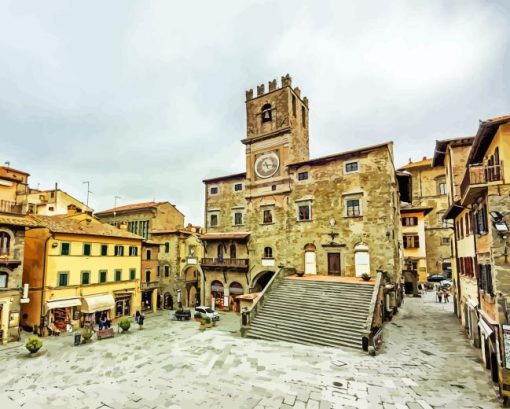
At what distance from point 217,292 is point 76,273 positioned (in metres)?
14.4

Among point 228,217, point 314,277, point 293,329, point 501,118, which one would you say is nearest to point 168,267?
point 228,217

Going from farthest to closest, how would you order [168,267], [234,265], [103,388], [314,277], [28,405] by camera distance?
[168,267] < [234,265] < [314,277] < [103,388] < [28,405]

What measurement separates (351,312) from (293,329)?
417cm

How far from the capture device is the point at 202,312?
29672mm

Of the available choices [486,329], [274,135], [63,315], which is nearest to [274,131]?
[274,135]

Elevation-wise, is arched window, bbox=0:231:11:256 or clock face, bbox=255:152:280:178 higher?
clock face, bbox=255:152:280:178

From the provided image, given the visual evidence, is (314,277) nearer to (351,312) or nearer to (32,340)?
(351,312)

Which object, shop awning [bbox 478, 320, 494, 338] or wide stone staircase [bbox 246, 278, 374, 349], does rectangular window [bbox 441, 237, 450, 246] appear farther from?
shop awning [bbox 478, 320, 494, 338]

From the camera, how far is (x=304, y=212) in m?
30.5

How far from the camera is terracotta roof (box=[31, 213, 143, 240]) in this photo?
25.9 metres

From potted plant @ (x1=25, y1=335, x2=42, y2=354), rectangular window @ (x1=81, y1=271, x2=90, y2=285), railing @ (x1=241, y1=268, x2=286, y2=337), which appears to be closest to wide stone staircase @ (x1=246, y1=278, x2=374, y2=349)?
railing @ (x1=241, y1=268, x2=286, y2=337)

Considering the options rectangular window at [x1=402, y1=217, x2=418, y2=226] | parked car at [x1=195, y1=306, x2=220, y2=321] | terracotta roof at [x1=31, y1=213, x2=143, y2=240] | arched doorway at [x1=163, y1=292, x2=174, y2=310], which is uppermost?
rectangular window at [x1=402, y1=217, x2=418, y2=226]

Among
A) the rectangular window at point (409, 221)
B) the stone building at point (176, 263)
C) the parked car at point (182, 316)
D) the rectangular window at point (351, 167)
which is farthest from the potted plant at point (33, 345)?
the rectangular window at point (409, 221)

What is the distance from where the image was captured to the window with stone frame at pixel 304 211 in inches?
1184
